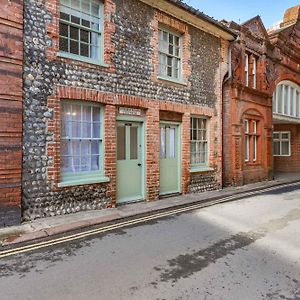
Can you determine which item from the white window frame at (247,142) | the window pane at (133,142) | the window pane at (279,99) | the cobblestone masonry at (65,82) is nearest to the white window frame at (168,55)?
the cobblestone masonry at (65,82)

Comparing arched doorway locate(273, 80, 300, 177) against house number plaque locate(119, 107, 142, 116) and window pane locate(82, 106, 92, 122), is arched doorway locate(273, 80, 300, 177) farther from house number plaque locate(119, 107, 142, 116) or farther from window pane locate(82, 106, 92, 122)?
window pane locate(82, 106, 92, 122)

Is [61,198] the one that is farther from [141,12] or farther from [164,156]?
[141,12]

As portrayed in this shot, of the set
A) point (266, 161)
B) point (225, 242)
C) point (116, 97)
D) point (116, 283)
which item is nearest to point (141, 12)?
point (116, 97)

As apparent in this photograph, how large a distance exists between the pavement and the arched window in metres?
8.09

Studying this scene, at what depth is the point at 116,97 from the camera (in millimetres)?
8617

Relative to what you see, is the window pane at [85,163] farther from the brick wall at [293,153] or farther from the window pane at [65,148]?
the brick wall at [293,153]

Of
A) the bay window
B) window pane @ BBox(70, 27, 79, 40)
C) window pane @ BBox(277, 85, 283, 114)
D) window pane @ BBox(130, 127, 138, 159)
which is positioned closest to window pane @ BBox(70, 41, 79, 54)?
window pane @ BBox(70, 27, 79, 40)

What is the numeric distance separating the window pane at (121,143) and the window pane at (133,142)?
29cm

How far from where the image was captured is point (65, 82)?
7.54 metres

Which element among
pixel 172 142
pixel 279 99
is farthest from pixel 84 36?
pixel 279 99

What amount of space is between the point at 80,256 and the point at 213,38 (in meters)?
10.2

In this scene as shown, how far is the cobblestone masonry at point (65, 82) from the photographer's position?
6938 mm

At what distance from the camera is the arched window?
1744 cm

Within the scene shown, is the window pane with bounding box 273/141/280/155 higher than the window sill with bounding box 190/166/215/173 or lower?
higher
